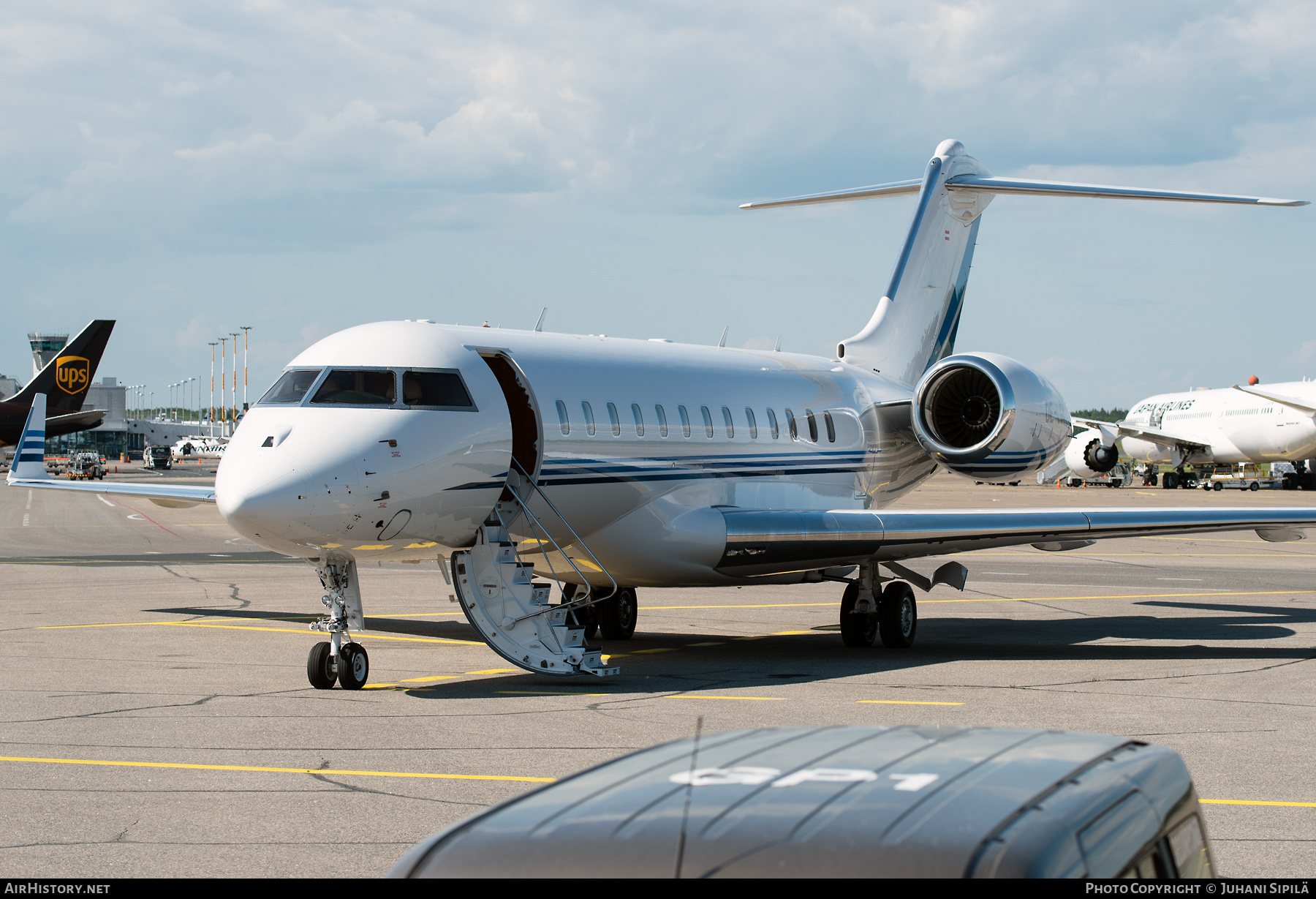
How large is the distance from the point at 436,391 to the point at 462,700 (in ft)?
9.50

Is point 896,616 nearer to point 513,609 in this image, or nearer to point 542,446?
point 542,446

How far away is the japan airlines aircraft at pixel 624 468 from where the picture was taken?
11883mm

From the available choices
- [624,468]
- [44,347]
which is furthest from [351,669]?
[44,347]

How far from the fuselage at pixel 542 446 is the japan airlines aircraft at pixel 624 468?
2cm

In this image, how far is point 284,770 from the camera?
861cm

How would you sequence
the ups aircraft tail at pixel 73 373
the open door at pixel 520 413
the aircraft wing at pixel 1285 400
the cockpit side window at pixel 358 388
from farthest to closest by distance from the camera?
the ups aircraft tail at pixel 73 373, the aircraft wing at pixel 1285 400, the open door at pixel 520 413, the cockpit side window at pixel 358 388

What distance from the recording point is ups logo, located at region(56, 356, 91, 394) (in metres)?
65.0

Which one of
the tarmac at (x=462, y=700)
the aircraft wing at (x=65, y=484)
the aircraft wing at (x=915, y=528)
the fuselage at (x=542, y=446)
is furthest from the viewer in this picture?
the aircraft wing at (x=65, y=484)

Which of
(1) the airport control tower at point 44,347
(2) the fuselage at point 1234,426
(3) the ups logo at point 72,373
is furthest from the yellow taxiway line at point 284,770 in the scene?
(1) the airport control tower at point 44,347

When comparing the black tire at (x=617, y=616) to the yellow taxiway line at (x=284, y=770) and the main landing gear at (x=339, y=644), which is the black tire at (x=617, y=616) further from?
the yellow taxiway line at (x=284, y=770)

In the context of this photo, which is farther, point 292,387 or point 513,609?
point 513,609

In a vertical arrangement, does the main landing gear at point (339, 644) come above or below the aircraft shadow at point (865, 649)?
above

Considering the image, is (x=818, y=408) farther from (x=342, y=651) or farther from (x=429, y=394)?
(x=342, y=651)

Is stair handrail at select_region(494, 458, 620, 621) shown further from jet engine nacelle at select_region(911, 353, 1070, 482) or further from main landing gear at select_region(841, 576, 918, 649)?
jet engine nacelle at select_region(911, 353, 1070, 482)
